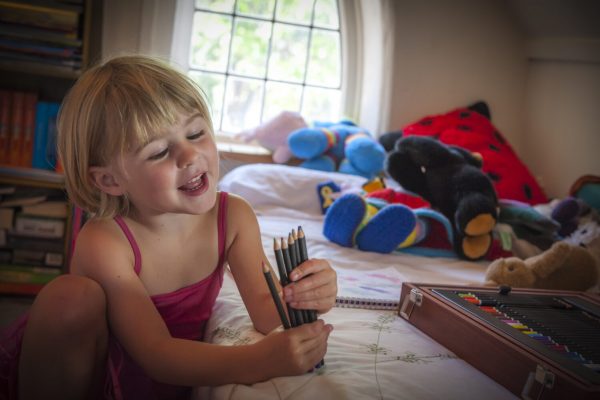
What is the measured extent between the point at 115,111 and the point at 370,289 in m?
0.59

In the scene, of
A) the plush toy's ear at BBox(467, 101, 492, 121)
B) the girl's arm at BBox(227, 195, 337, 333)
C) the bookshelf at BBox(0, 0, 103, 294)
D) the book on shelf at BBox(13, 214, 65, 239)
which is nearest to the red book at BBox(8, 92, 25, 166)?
the bookshelf at BBox(0, 0, 103, 294)

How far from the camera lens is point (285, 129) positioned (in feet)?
7.31

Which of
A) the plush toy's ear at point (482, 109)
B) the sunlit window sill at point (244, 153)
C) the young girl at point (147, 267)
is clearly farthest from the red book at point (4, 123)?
the plush toy's ear at point (482, 109)

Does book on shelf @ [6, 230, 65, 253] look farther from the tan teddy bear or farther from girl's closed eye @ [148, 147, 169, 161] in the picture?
the tan teddy bear

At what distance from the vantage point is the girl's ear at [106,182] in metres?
0.84

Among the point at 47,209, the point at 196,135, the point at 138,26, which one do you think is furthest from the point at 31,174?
the point at 196,135

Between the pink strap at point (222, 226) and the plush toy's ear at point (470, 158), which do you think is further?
the plush toy's ear at point (470, 158)

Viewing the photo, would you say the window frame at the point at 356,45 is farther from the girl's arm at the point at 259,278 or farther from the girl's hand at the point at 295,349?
the girl's hand at the point at 295,349

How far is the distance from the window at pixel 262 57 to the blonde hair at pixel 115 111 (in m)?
1.55

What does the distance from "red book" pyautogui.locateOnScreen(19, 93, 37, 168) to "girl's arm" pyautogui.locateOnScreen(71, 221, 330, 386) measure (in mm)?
1265

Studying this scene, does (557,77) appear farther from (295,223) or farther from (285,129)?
(295,223)

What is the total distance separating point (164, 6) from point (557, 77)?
1564 millimetres

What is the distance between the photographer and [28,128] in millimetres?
1924

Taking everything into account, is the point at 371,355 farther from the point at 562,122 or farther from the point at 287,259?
the point at 562,122
